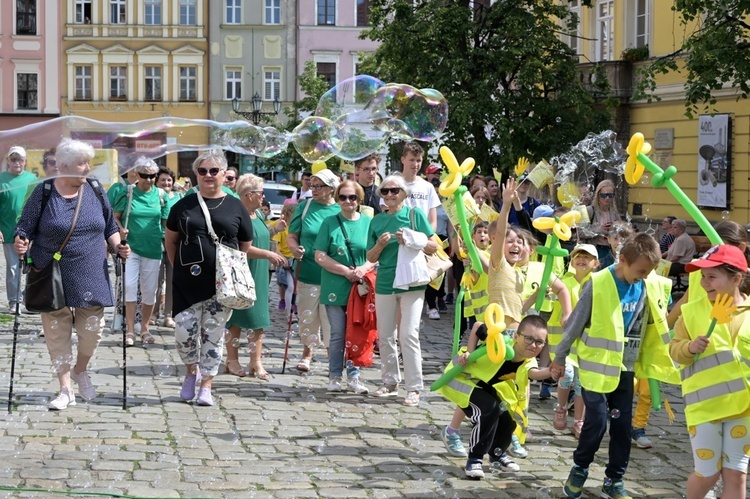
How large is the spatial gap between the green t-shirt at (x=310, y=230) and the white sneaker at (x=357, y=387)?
1.03 meters

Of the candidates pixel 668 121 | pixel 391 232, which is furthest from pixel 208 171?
pixel 668 121

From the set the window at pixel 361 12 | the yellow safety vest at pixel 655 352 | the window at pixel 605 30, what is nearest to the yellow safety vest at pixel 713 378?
the yellow safety vest at pixel 655 352

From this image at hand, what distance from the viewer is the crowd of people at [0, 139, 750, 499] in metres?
5.81

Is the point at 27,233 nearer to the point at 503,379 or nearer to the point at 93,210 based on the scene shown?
the point at 93,210

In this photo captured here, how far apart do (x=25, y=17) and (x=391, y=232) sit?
159 feet

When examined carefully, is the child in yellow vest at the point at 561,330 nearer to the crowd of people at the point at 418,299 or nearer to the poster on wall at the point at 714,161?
the crowd of people at the point at 418,299

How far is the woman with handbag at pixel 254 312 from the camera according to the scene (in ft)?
32.8

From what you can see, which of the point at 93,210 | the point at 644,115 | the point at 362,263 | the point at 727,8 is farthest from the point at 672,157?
the point at 93,210

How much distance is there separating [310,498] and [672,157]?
21.7m

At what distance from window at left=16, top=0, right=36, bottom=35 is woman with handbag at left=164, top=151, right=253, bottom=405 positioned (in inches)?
1889

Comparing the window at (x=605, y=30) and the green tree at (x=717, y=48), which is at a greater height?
the window at (x=605, y=30)

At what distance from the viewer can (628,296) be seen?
6.52 meters

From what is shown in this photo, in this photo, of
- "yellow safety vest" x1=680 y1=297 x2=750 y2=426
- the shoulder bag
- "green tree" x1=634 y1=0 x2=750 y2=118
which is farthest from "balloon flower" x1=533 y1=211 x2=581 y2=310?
"green tree" x1=634 y1=0 x2=750 y2=118

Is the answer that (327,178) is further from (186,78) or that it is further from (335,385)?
(186,78)
